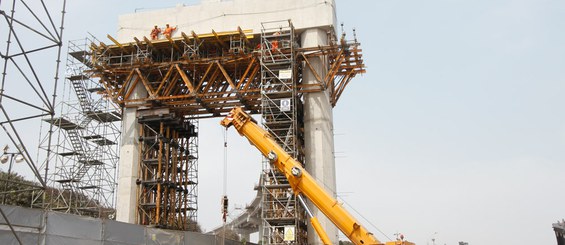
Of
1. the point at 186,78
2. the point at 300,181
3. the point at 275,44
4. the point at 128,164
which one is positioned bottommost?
the point at 300,181

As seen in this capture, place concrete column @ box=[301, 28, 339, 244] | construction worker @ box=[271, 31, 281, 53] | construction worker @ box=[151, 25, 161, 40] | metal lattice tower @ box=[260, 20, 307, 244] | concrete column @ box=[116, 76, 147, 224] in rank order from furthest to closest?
construction worker @ box=[151, 25, 161, 40] → concrete column @ box=[116, 76, 147, 224] → construction worker @ box=[271, 31, 281, 53] → concrete column @ box=[301, 28, 339, 244] → metal lattice tower @ box=[260, 20, 307, 244]

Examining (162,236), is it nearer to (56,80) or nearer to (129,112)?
(56,80)

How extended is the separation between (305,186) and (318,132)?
9884 mm

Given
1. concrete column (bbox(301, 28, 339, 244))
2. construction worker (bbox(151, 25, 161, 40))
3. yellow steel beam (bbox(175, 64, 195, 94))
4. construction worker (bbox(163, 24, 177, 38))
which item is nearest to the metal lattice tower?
concrete column (bbox(301, 28, 339, 244))

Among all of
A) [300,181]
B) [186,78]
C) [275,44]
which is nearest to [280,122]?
[275,44]

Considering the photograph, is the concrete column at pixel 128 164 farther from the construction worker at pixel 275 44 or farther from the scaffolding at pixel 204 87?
the construction worker at pixel 275 44

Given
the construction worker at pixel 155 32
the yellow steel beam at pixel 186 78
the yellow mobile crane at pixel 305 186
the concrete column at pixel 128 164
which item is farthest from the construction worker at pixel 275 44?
the concrete column at pixel 128 164

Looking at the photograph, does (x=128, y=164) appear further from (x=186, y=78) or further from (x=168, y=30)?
(x=168, y=30)

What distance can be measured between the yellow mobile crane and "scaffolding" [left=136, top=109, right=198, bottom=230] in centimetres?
1032

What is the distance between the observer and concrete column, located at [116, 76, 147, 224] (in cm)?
3438

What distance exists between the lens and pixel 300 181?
77.2ft

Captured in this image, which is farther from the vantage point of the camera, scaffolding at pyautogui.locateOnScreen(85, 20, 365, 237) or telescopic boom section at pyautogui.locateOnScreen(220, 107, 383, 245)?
scaffolding at pyautogui.locateOnScreen(85, 20, 365, 237)

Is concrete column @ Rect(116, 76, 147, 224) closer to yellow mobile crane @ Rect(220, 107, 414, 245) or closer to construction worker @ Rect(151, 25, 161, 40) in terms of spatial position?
construction worker @ Rect(151, 25, 161, 40)

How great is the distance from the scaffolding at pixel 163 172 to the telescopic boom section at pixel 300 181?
33.9ft
